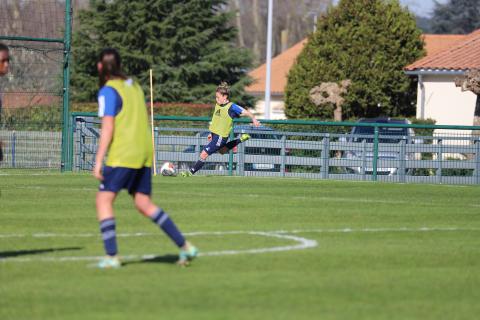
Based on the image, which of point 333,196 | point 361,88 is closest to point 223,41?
point 361,88

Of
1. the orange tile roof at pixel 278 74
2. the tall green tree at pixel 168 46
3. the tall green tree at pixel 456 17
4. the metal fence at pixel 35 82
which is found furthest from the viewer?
the tall green tree at pixel 456 17

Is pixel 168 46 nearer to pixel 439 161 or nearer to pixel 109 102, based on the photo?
pixel 439 161

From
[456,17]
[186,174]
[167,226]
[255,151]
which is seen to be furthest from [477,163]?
[456,17]

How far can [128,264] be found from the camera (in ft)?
33.0

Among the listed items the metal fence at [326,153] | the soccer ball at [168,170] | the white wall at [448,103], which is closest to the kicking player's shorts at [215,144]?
the soccer ball at [168,170]

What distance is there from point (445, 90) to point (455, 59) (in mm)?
1338

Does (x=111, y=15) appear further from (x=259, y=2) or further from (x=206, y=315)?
(x=206, y=315)

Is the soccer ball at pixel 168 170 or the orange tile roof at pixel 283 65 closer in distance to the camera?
the soccer ball at pixel 168 170

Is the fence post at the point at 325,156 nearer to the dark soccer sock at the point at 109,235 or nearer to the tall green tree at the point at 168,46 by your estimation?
the dark soccer sock at the point at 109,235

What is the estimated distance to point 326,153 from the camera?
27031 millimetres

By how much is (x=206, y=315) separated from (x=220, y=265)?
2294 millimetres

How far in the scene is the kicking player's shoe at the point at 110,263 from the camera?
9734 mm

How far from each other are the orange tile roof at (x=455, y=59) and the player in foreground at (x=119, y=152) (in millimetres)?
33976

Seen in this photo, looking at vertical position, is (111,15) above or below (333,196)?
above
